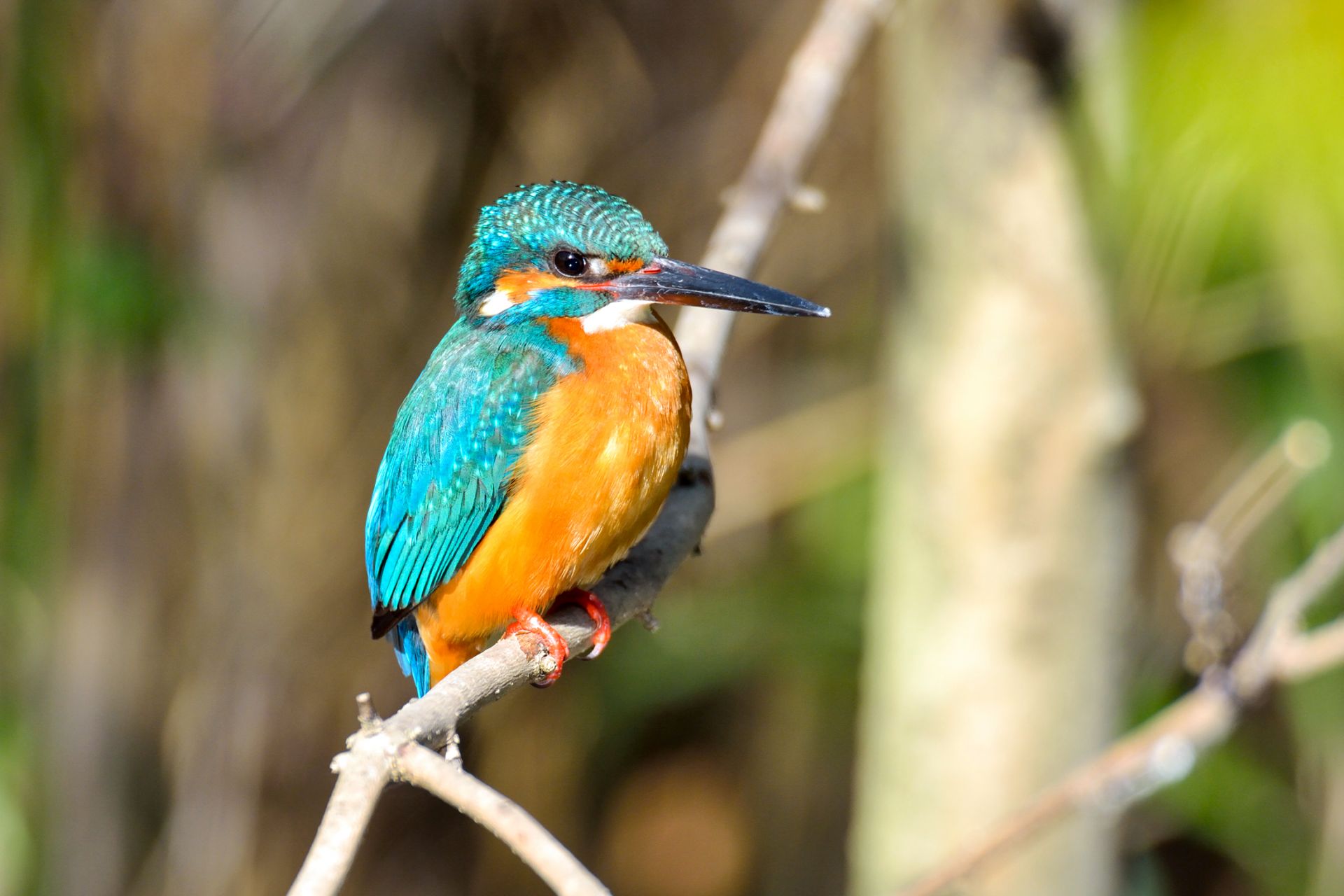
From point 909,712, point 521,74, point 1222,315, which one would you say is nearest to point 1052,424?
point 909,712

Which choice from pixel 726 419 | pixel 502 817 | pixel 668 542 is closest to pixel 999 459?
pixel 668 542

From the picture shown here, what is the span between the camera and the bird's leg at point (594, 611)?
76.3 inches

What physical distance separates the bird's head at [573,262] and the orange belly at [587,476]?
0.06m

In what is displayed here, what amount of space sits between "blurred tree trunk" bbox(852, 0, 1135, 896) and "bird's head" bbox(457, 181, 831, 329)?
2.15 ft

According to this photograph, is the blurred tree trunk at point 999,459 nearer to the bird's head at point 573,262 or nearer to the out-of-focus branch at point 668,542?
the out-of-focus branch at point 668,542

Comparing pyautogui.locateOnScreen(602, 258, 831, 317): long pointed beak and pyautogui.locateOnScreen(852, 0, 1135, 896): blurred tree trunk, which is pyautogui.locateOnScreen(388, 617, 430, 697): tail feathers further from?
pyautogui.locateOnScreen(852, 0, 1135, 896): blurred tree trunk

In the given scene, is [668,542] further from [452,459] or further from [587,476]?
[452,459]

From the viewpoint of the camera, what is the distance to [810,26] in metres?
Result: 3.56

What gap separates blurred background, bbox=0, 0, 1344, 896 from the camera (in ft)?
7.80

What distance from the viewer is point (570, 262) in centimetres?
204

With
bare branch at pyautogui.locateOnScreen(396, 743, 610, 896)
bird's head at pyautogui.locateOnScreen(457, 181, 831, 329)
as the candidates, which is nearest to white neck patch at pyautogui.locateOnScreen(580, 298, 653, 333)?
bird's head at pyautogui.locateOnScreen(457, 181, 831, 329)

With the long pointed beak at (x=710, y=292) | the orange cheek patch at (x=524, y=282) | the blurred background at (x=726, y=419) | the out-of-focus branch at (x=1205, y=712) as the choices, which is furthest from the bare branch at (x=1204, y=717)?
the orange cheek patch at (x=524, y=282)

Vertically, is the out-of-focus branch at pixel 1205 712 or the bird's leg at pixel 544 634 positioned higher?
the bird's leg at pixel 544 634

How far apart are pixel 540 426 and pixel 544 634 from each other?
0.31 meters
